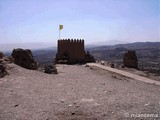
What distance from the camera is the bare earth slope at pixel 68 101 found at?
890 cm

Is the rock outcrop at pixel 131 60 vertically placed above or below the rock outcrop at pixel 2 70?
below

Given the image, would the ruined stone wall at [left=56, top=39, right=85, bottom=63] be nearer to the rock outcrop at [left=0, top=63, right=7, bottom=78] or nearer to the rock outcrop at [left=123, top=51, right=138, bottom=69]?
the rock outcrop at [left=123, top=51, right=138, bottom=69]

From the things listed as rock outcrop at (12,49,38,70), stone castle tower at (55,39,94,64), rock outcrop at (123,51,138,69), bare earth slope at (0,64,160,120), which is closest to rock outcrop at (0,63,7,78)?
bare earth slope at (0,64,160,120)

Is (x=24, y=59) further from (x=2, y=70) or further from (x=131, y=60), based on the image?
(x=131, y=60)

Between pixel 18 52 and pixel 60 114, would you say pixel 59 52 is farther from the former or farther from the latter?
pixel 60 114

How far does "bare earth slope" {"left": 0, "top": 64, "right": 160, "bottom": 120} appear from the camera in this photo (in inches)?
350

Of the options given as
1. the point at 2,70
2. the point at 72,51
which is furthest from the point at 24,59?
the point at 72,51

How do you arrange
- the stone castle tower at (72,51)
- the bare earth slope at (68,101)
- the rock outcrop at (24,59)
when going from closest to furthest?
the bare earth slope at (68,101) → the rock outcrop at (24,59) → the stone castle tower at (72,51)

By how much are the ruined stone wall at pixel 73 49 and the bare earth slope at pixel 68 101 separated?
49.5 ft

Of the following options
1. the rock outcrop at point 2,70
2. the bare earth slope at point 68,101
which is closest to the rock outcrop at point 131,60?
the bare earth slope at point 68,101

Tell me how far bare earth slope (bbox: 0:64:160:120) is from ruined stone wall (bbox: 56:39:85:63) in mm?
15083

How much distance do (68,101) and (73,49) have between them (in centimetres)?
1969

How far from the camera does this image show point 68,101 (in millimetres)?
10711

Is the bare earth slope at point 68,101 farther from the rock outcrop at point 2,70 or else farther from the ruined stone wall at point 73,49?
the ruined stone wall at point 73,49
